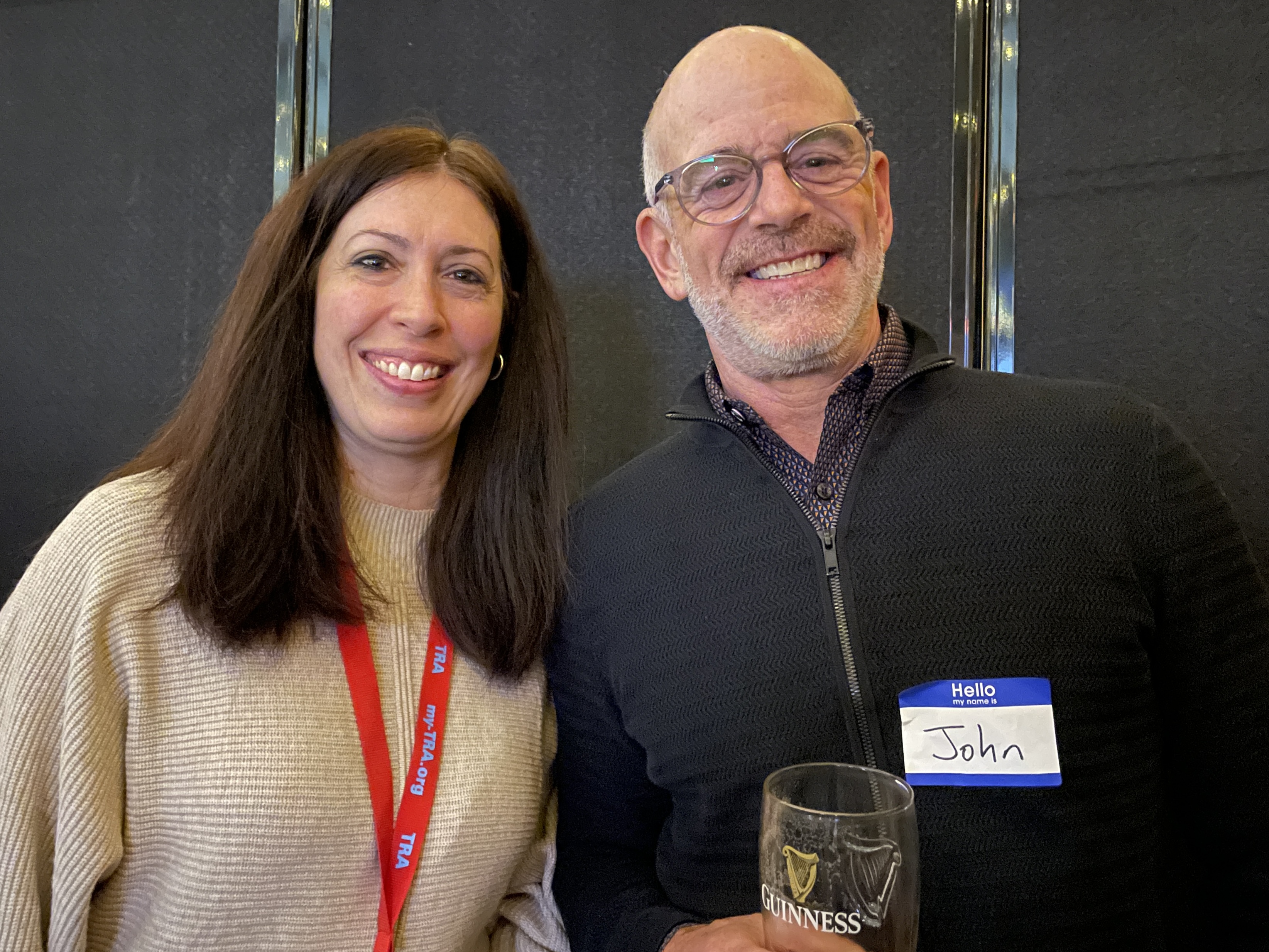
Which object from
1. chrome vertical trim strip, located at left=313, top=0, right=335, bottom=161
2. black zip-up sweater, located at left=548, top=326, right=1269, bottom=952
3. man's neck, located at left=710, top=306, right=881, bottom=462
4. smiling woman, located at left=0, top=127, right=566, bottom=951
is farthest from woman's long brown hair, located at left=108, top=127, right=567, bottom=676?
chrome vertical trim strip, located at left=313, top=0, right=335, bottom=161

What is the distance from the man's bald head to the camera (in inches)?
50.7

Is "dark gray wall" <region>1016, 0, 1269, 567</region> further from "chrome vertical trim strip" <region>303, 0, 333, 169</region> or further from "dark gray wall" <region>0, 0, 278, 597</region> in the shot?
"dark gray wall" <region>0, 0, 278, 597</region>

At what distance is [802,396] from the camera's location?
1.26 metres

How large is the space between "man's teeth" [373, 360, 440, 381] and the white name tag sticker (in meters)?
0.77

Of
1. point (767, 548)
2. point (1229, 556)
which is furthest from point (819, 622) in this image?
point (1229, 556)

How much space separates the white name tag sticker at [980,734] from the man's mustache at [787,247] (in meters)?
0.59

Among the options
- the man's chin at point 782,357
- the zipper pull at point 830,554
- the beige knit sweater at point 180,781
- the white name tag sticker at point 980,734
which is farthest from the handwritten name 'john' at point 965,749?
the beige knit sweater at point 180,781

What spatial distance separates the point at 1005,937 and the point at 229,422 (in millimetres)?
1174

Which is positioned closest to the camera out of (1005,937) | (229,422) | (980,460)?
(1005,937)

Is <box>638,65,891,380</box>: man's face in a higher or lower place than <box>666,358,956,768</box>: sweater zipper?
higher

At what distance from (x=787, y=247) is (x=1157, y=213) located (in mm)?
777

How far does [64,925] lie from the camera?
41.1 inches

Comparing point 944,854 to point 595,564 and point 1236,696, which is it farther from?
point 595,564

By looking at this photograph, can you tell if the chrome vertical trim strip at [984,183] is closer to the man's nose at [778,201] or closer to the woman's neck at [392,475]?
the man's nose at [778,201]
